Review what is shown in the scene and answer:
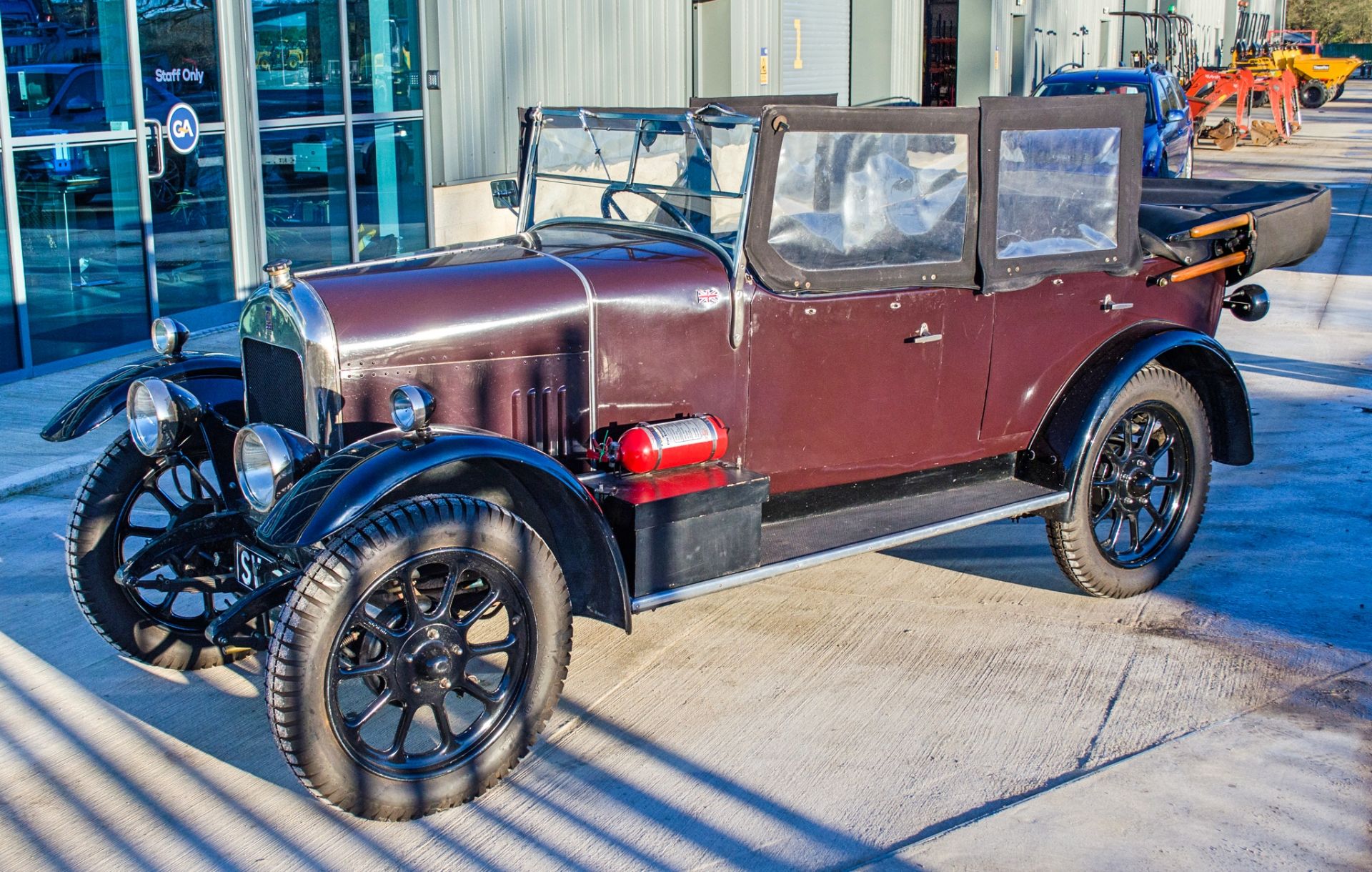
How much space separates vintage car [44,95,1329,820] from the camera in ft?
11.6

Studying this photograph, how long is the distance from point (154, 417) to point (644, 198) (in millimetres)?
1771

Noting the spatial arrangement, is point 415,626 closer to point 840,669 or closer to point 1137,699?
point 840,669

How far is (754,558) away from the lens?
13.4 feet

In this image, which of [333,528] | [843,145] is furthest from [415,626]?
[843,145]

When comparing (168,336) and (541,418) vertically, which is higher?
(168,336)

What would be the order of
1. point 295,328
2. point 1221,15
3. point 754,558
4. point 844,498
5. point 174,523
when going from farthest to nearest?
1. point 1221,15
2. point 844,498
3. point 174,523
4. point 754,558
5. point 295,328

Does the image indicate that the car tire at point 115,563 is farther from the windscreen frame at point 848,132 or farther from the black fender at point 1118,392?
the black fender at point 1118,392

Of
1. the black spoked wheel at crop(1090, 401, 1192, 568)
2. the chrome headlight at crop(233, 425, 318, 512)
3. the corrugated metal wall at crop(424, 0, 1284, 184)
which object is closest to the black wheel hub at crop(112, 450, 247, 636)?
the chrome headlight at crop(233, 425, 318, 512)

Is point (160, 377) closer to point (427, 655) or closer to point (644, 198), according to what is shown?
point (427, 655)

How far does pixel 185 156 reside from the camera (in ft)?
31.0

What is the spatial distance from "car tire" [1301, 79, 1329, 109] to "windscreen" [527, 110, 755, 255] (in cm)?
3736

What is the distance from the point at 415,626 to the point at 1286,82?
29.4m

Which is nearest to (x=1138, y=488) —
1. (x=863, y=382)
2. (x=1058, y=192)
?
(x=1058, y=192)

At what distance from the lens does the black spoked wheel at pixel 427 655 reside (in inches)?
136
